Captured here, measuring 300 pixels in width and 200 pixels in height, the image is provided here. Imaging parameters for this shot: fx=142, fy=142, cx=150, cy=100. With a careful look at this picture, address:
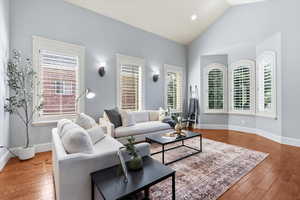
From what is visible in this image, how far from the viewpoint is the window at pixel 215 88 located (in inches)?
223

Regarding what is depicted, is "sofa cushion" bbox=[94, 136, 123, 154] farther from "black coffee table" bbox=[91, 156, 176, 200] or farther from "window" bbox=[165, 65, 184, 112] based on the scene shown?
"window" bbox=[165, 65, 184, 112]

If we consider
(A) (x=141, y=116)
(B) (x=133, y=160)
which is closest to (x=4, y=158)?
(B) (x=133, y=160)

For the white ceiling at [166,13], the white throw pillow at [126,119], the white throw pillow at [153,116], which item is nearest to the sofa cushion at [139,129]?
the white throw pillow at [126,119]

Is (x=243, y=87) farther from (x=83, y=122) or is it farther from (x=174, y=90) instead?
(x=83, y=122)

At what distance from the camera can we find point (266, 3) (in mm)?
4203

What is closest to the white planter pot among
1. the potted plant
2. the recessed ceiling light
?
the potted plant

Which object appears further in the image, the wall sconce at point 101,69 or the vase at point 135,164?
the wall sconce at point 101,69

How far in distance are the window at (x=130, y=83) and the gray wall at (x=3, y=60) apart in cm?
243

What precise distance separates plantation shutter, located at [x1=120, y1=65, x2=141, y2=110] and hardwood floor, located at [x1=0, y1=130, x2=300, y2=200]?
2.40 metres

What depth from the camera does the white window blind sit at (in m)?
5.76

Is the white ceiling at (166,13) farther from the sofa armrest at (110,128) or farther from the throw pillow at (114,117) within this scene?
the sofa armrest at (110,128)

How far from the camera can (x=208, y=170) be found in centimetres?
243

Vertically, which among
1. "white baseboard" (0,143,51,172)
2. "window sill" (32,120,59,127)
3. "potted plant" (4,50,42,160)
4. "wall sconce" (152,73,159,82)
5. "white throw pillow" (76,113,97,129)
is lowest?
"white baseboard" (0,143,51,172)

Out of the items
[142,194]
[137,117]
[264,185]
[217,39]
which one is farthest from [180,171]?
[217,39]
